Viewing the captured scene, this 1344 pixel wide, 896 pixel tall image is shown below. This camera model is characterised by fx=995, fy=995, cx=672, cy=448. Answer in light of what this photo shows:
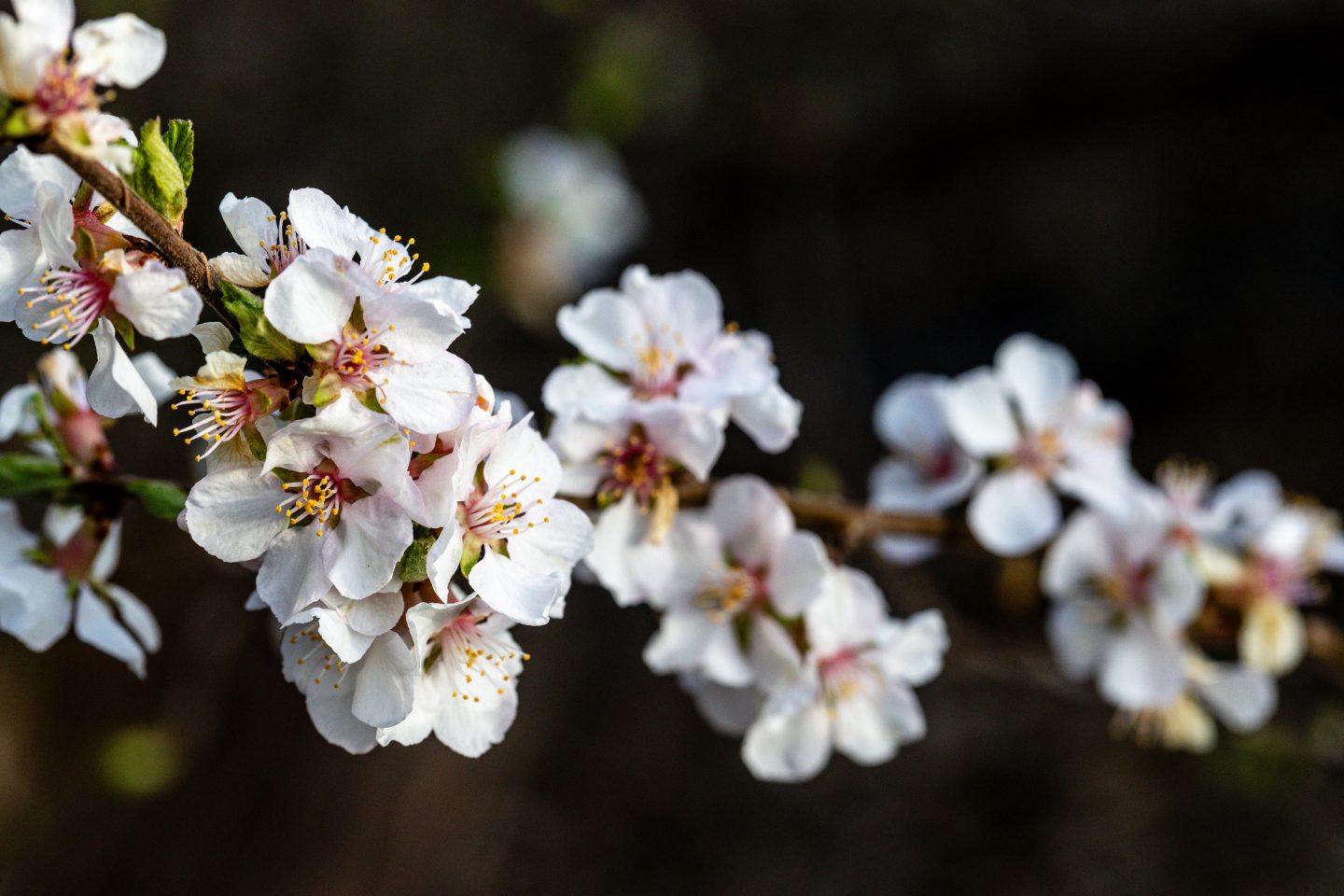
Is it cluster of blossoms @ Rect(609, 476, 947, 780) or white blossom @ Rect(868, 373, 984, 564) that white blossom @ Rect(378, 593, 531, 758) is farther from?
white blossom @ Rect(868, 373, 984, 564)

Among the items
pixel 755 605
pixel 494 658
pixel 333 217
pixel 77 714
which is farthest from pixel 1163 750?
pixel 77 714

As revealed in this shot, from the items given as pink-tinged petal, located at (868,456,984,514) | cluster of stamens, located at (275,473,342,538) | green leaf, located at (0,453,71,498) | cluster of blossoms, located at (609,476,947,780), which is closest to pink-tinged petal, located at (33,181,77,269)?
cluster of stamens, located at (275,473,342,538)

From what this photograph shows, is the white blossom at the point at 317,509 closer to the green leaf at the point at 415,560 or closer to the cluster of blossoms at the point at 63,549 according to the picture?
the green leaf at the point at 415,560

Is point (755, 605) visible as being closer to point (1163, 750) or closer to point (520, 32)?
point (1163, 750)

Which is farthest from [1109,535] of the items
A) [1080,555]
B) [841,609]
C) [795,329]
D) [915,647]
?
[795,329]

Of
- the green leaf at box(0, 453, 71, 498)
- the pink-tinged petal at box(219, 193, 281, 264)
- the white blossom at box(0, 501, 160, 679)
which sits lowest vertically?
the white blossom at box(0, 501, 160, 679)

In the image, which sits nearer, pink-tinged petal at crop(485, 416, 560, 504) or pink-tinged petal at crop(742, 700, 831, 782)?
pink-tinged petal at crop(485, 416, 560, 504)

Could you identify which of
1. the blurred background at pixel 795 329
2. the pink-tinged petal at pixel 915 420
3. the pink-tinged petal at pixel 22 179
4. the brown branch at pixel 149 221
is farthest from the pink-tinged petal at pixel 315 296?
the blurred background at pixel 795 329
